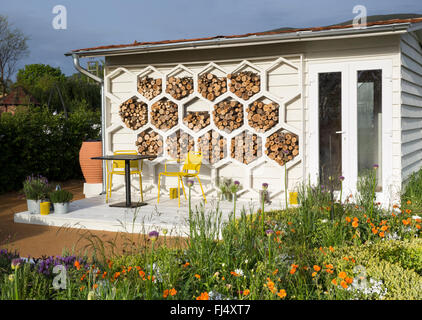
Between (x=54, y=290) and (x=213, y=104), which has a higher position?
(x=213, y=104)

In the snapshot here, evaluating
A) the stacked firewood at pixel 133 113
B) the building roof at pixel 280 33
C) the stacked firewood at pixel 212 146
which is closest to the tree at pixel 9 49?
the building roof at pixel 280 33

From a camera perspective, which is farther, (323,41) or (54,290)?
(323,41)

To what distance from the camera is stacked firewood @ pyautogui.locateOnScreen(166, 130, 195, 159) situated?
292 inches

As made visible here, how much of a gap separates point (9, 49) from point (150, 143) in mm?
23209

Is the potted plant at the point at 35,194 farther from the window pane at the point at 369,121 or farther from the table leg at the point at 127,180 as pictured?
the window pane at the point at 369,121

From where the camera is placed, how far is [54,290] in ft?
8.80

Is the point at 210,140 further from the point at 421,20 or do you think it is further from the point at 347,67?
the point at 421,20

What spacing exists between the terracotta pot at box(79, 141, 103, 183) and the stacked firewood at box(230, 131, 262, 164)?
2.45 metres

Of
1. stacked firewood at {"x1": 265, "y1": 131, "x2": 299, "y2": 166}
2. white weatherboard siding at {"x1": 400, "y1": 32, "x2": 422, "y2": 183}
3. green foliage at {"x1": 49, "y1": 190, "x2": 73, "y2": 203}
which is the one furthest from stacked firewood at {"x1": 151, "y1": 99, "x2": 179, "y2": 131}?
white weatherboard siding at {"x1": 400, "y1": 32, "x2": 422, "y2": 183}

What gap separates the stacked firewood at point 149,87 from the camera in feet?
24.6

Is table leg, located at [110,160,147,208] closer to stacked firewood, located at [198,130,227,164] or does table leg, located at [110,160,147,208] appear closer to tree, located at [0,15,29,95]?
stacked firewood, located at [198,130,227,164]
